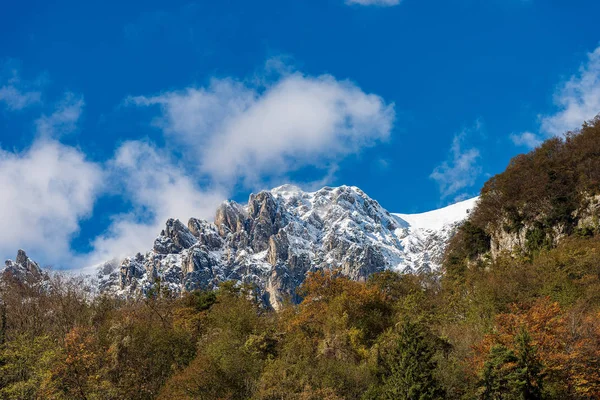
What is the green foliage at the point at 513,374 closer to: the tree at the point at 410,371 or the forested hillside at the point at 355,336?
the forested hillside at the point at 355,336

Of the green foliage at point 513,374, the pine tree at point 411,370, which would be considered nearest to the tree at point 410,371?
the pine tree at point 411,370

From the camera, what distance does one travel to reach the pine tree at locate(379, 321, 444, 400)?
28.8m

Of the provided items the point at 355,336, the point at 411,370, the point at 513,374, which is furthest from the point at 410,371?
the point at 355,336

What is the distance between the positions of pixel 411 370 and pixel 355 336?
31.6 feet

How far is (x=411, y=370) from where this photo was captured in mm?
29438

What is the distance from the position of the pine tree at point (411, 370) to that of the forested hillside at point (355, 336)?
2.9 inches

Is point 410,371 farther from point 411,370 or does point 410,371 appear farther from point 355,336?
point 355,336

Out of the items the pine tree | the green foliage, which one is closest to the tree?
the pine tree

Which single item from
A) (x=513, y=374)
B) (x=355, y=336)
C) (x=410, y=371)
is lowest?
(x=513, y=374)

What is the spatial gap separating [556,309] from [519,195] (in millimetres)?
33303

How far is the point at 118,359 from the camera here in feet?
115

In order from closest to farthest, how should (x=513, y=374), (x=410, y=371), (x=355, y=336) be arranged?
(x=513, y=374) → (x=410, y=371) → (x=355, y=336)

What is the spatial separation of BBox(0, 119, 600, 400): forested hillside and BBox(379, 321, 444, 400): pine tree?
0.07 m

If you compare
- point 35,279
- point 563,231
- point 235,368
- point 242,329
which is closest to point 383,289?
point 242,329
